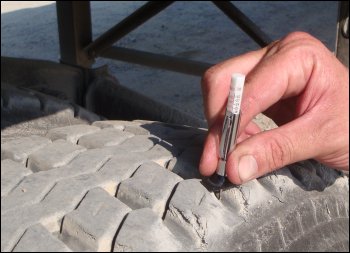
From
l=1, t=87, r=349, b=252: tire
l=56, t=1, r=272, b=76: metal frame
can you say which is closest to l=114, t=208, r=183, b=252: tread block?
l=1, t=87, r=349, b=252: tire

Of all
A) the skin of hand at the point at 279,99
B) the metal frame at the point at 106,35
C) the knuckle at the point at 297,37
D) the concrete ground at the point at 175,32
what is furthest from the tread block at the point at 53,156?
the concrete ground at the point at 175,32

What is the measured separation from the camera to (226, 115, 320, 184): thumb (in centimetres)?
81

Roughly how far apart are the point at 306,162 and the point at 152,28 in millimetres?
4071

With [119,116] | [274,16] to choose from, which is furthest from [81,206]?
[274,16]

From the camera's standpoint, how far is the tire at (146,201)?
70cm

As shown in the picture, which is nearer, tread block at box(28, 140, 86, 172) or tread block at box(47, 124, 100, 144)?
Answer: tread block at box(28, 140, 86, 172)

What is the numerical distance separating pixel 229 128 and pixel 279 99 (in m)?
0.15

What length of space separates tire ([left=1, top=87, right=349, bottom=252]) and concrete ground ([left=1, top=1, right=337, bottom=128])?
1.99 meters

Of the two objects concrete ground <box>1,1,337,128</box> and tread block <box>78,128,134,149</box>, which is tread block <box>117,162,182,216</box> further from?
concrete ground <box>1,1,337,128</box>

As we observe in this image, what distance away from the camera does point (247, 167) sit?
0.81m

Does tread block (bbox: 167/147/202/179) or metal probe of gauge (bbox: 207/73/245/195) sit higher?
metal probe of gauge (bbox: 207/73/245/195)

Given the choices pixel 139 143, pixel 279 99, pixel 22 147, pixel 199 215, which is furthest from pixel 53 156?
pixel 279 99

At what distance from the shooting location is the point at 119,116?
170 cm

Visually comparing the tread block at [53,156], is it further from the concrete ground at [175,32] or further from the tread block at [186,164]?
the concrete ground at [175,32]
